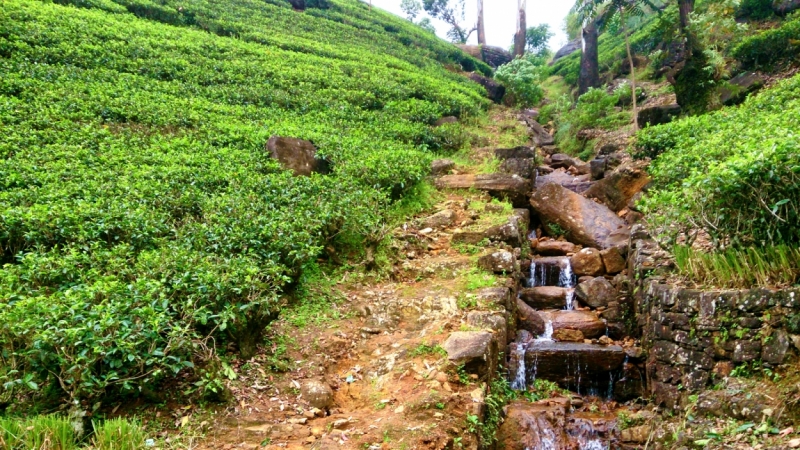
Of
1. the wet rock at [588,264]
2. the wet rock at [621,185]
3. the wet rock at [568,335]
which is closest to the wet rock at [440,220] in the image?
the wet rock at [588,264]

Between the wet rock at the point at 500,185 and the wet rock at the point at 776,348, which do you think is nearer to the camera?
the wet rock at the point at 776,348

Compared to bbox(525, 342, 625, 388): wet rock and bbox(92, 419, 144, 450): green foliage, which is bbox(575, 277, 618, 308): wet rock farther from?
bbox(92, 419, 144, 450): green foliage

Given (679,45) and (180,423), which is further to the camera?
(679,45)

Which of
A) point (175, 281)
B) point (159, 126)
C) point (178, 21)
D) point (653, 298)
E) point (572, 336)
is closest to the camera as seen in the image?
point (175, 281)

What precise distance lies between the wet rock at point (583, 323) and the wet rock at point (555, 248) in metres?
2.11

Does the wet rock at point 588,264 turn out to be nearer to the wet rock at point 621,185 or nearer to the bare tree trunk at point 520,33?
the wet rock at point 621,185

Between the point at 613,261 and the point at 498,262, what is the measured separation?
9.40ft

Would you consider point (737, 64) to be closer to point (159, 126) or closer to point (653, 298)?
point (653, 298)

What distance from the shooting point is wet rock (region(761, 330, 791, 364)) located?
484 centimetres

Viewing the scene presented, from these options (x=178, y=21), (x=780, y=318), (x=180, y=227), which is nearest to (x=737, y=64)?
(x=780, y=318)

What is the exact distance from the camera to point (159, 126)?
10.9 m

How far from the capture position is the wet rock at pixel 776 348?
4.84m

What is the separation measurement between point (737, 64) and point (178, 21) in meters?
19.7

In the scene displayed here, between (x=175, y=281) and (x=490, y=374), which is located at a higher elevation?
(x=175, y=281)
